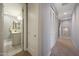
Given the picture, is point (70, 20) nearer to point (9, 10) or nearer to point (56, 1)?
point (56, 1)

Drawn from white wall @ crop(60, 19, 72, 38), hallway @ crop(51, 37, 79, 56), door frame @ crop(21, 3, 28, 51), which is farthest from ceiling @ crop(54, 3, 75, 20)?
door frame @ crop(21, 3, 28, 51)

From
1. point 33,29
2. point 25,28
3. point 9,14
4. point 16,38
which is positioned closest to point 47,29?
point 33,29

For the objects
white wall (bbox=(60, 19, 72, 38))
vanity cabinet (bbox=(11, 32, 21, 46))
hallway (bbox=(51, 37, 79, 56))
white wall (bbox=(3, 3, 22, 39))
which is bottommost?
hallway (bbox=(51, 37, 79, 56))

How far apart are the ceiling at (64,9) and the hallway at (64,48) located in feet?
0.91

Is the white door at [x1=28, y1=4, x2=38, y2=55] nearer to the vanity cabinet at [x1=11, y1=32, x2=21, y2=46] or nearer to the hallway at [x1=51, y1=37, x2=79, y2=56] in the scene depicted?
the vanity cabinet at [x1=11, y1=32, x2=21, y2=46]

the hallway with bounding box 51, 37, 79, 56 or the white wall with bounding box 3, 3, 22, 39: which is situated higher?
the white wall with bounding box 3, 3, 22, 39

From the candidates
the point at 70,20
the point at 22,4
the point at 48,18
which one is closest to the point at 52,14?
the point at 48,18

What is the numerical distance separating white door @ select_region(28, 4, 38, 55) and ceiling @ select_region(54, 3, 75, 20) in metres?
0.29

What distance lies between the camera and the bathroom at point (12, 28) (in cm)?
133

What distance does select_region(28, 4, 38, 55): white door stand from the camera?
4.42 feet

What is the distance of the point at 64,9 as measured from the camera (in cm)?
135

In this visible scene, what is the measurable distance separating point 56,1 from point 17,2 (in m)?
0.49

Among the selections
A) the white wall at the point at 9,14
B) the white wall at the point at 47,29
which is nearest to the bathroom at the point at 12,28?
the white wall at the point at 9,14

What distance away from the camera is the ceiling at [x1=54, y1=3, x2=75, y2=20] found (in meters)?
1.34
